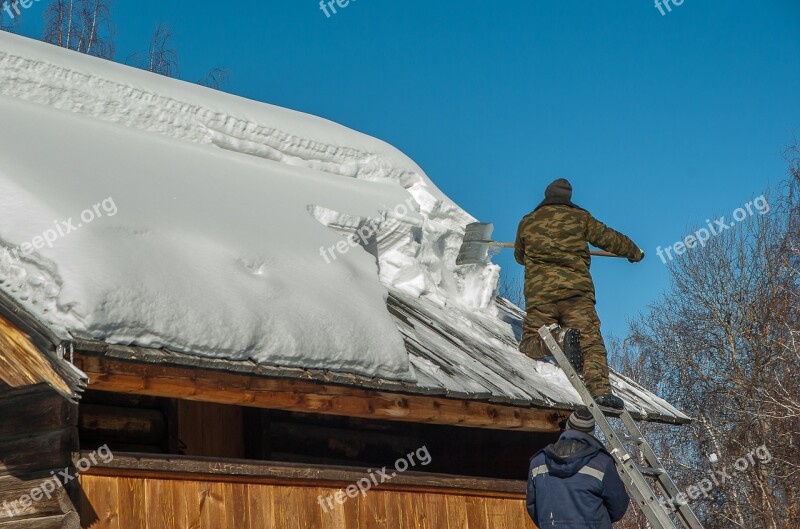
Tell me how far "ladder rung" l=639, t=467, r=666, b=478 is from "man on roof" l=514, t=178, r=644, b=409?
3.60 feet

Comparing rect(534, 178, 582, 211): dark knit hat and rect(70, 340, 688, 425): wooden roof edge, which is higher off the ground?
rect(534, 178, 582, 211): dark knit hat

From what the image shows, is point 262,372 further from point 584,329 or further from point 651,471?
point 584,329

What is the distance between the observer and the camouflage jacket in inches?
312

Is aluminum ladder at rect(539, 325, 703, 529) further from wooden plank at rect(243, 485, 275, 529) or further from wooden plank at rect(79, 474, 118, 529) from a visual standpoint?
wooden plank at rect(79, 474, 118, 529)

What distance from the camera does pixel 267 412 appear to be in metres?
6.96

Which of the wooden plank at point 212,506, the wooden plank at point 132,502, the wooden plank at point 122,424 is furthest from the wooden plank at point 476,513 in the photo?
the wooden plank at point 132,502

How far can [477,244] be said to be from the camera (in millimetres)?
9797

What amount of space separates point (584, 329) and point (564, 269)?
509mm

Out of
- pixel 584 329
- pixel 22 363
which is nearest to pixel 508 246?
pixel 584 329

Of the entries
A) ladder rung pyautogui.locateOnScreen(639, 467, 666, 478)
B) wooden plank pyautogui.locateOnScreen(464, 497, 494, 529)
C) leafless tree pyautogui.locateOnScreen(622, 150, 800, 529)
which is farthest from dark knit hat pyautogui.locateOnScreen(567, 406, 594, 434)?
leafless tree pyautogui.locateOnScreen(622, 150, 800, 529)

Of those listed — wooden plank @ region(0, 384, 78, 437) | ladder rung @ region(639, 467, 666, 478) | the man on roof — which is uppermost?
the man on roof

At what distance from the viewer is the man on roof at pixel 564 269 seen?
775 centimetres

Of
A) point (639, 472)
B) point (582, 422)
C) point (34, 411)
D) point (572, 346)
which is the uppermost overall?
point (572, 346)

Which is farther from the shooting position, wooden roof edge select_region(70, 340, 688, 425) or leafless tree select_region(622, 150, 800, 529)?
leafless tree select_region(622, 150, 800, 529)
